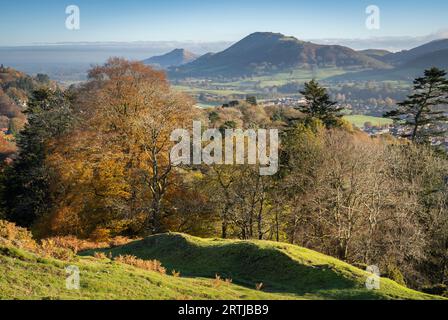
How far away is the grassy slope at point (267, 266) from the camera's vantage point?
17250 mm

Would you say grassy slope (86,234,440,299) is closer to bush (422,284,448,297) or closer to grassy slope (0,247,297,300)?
grassy slope (0,247,297,300)

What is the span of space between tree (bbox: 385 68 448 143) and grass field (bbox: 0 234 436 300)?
28.5m

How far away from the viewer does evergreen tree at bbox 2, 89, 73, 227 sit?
42375 mm

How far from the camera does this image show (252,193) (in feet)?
105

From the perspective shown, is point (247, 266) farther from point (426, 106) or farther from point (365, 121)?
point (365, 121)

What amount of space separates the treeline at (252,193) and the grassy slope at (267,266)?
7.23 metres

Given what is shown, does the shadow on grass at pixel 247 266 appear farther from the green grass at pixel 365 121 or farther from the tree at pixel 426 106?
the green grass at pixel 365 121

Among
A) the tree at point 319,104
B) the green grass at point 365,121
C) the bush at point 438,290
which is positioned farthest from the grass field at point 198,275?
the green grass at point 365,121

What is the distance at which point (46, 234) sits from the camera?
32.8 m

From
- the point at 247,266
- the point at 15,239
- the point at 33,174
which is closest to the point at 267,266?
the point at 247,266

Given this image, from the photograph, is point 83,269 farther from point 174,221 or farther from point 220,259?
point 174,221

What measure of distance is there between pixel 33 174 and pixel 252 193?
23.2 m

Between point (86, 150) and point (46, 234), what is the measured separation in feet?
24.0
